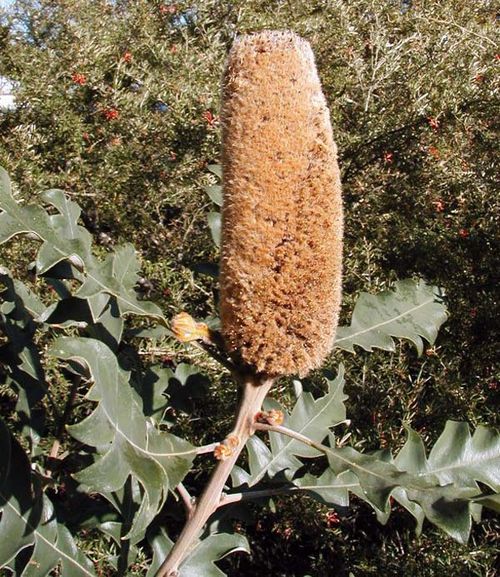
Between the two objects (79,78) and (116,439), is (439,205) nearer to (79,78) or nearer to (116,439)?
(79,78)

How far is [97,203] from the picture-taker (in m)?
3.09

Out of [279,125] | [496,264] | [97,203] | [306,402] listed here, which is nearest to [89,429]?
[279,125]

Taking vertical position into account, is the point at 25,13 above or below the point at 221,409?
above

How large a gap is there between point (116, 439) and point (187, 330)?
0.85 feet

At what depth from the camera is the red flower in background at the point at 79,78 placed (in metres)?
3.07

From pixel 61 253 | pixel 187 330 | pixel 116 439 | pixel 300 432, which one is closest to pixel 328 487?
pixel 300 432

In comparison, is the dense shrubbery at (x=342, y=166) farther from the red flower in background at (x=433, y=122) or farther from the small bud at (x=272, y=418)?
the small bud at (x=272, y=418)

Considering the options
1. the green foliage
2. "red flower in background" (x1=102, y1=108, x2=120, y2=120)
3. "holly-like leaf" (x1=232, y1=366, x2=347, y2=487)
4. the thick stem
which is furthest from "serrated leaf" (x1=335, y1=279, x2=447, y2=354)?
"red flower in background" (x1=102, y1=108, x2=120, y2=120)

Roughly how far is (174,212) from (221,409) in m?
1.04

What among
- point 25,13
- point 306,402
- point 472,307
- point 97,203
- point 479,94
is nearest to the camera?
point 306,402

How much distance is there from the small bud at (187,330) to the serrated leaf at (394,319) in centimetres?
44

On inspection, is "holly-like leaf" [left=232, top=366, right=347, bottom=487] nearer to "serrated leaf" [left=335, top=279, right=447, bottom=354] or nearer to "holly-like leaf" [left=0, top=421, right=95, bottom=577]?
"serrated leaf" [left=335, top=279, right=447, bottom=354]

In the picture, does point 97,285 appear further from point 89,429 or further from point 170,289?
point 170,289

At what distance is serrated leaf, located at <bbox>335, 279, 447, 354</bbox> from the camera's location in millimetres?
1626
